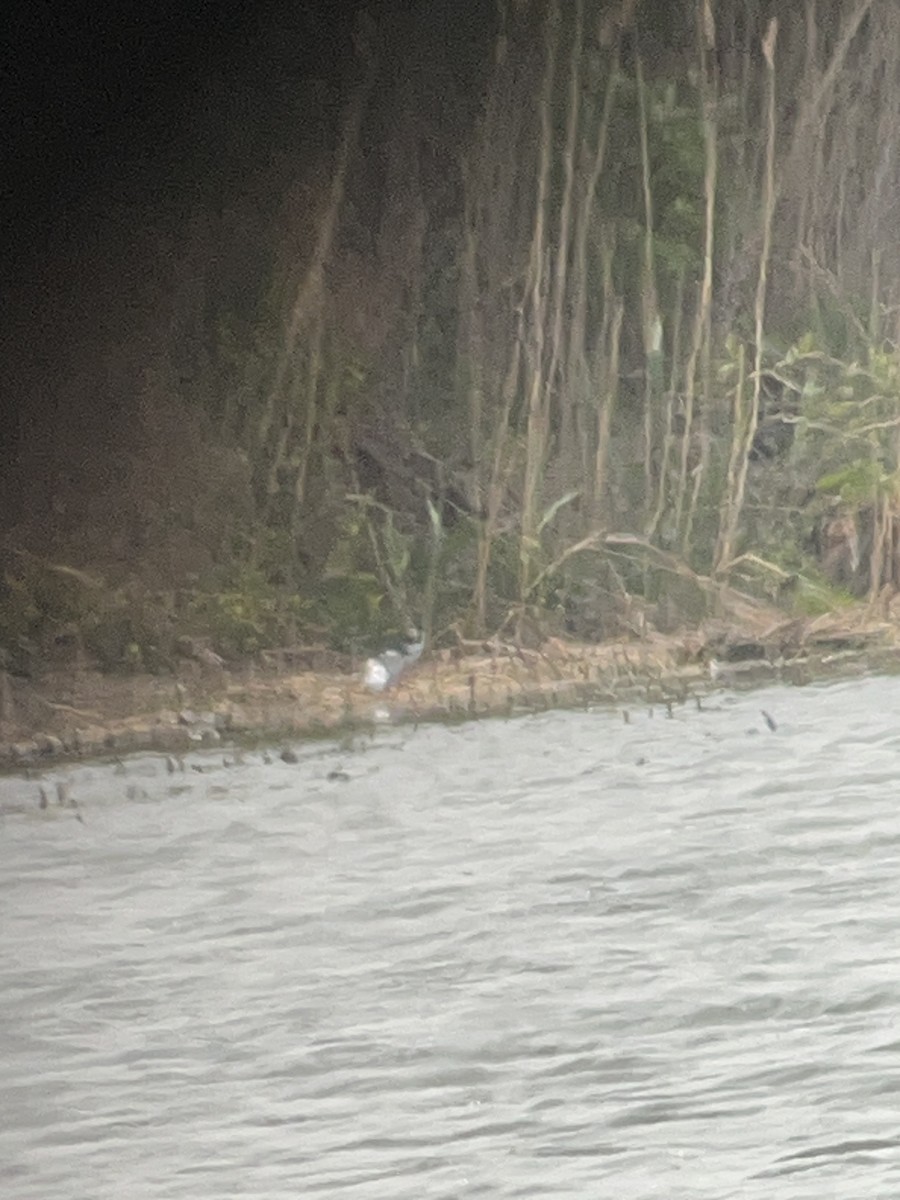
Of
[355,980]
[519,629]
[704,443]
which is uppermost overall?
[704,443]

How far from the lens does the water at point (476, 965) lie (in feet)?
4.58

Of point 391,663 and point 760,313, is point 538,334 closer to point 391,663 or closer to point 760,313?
point 760,313

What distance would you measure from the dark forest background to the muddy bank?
0.9 inches

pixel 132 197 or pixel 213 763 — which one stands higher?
pixel 132 197

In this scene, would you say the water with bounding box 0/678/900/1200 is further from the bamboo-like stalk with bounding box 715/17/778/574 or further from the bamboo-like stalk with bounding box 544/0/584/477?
the bamboo-like stalk with bounding box 544/0/584/477

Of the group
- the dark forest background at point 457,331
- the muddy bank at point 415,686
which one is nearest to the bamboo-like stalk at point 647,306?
the dark forest background at point 457,331

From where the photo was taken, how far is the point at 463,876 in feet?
4.77

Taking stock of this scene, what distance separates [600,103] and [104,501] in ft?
1.73

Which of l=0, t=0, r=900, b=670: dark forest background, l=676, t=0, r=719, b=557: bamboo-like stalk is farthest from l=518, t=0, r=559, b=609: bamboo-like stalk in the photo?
l=676, t=0, r=719, b=557: bamboo-like stalk

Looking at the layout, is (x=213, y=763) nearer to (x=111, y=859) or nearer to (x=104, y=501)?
(x=111, y=859)

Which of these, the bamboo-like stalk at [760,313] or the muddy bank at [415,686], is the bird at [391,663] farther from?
the bamboo-like stalk at [760,313]

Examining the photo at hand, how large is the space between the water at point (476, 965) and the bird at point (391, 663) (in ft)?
0.17

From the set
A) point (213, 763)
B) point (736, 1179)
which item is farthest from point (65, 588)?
point (736, 1179)

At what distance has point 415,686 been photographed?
1461mm
